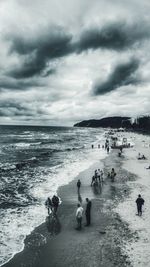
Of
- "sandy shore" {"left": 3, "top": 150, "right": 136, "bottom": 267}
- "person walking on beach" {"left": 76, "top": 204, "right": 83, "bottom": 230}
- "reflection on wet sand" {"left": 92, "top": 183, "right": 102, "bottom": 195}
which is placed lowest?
"sandy shore" {"left": 3, "top": 150, "right": 136, "bottom": 267}

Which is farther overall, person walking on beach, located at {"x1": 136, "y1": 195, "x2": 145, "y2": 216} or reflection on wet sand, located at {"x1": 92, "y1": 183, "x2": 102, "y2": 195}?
reflection on wet sand, located at {"x1": 92, "y1": 183, "x2": 102, "y2": 195}

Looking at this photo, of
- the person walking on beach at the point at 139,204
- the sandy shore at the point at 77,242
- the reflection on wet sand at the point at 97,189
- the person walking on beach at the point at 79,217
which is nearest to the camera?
the sandy shore at the point at 77,242

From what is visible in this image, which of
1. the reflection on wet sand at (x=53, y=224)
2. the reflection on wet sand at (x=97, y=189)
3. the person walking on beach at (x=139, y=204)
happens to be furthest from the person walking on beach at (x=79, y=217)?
the reflection on wet sand at (x=97, y=189)

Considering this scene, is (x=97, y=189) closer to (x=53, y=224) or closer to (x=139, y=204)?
(x=139, y=204)

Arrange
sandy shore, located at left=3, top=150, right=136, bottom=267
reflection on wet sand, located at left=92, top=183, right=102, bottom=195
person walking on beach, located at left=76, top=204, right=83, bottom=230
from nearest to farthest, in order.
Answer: sandy shore, located at left=3, top=150, right=136, bottom=267 → person walking on beach, located at left=76, top=204, right=83, bottom=230 → reflection on wet sand, located at left=92, top=183, right=102, bottom=195

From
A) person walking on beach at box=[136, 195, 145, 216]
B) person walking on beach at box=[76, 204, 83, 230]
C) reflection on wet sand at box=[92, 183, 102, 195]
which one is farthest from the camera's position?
reflection on wet sand at box=[92, 183, 102, 195]

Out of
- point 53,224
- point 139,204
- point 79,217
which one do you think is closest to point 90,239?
point 79,217

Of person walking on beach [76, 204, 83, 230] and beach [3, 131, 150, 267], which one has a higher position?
person walking on beach [76, 204, 83, 230]

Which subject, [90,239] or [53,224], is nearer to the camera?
[90,239]

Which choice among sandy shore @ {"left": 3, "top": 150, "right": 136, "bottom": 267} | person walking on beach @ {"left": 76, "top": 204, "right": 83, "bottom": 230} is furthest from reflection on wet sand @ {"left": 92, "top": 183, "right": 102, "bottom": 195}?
person walking on beach @ {"left": 76, "top": 204, "right": 83, "bottom": 230}

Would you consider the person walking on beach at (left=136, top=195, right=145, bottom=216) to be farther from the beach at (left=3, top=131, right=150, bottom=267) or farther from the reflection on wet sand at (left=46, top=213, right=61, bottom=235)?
the reflection on wet sand at (left=46, top=213, right=61, bottom=235)

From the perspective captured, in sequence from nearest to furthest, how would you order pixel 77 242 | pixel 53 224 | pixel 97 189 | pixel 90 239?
1. pixel 77 242
2. pixel 90 239
3. pixel 53 224
4. pixel 97 189

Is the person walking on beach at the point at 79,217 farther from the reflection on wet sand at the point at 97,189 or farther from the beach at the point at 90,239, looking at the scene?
the reflection on wet sand at the point at 97,189

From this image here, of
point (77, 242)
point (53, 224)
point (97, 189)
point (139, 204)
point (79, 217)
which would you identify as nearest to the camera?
point (77, 242)
